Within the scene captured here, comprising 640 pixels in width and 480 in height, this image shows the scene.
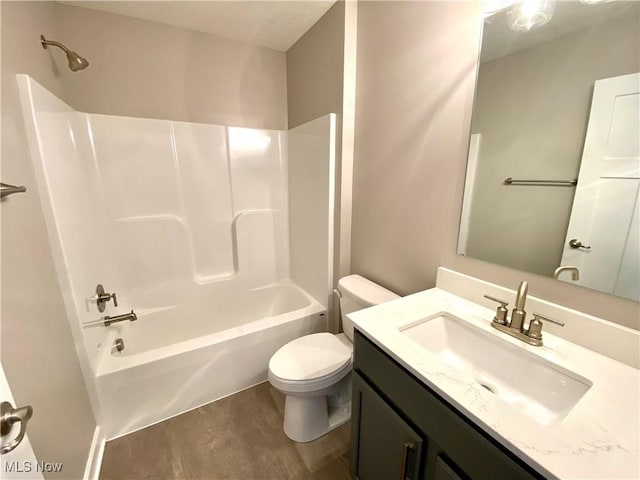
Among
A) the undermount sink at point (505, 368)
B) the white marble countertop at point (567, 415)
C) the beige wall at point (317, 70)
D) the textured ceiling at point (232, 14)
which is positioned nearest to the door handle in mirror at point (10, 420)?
the white marble countertop at point (567, 415)

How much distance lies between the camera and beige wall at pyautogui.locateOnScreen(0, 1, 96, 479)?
2.70 feet

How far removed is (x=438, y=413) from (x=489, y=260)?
0.66m

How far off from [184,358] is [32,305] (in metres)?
0.81

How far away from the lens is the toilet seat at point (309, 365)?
1.32 meters

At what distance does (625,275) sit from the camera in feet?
2.52

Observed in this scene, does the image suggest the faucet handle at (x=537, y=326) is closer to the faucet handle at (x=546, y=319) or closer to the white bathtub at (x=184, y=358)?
the faucet handle at (x=546, y=319)

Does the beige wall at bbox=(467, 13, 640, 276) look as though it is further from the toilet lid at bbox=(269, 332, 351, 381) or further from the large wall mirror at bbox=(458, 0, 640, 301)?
the toilet lid at bbox=(269, 332, 351, 381)

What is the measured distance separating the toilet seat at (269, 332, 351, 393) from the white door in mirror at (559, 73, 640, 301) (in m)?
1.07

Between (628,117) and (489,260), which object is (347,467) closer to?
(489,260)

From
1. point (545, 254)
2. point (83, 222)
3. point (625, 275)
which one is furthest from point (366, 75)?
point (83, 222)

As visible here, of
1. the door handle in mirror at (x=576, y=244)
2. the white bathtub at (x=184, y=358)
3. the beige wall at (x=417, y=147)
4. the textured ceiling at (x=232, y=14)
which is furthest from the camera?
the textured ceiling at (x=232, y=14)

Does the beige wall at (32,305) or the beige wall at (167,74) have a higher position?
the beige wall at (167,74)

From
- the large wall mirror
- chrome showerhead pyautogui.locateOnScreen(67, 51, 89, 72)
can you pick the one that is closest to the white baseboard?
chrome showerhead pyautogui.locateOnScreen(67, 51, 89, 72)

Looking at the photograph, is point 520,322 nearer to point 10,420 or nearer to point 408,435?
point 408,435
